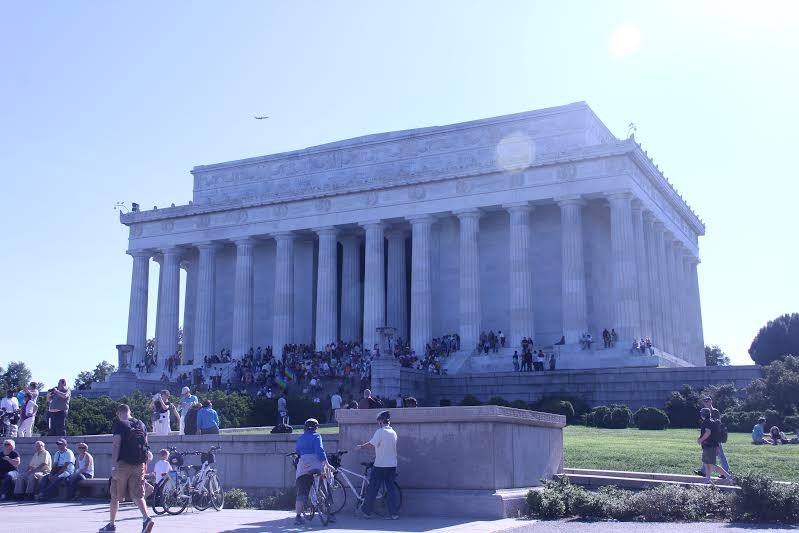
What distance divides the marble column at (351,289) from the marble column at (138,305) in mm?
14915

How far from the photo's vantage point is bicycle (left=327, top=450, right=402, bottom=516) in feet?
58.1

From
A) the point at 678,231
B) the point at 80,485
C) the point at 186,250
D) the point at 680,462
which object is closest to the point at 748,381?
the point at 680,462

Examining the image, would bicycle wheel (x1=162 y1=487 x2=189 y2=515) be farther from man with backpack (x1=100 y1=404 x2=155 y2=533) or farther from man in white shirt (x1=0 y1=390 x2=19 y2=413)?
man in white shirt (x1=0 y1=390 x2=19 y2=413)

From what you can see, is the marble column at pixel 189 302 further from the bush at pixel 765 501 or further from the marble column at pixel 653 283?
the bush at pixel 765 501

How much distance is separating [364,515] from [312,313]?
2010 inches

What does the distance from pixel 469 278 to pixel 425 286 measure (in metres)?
3.02

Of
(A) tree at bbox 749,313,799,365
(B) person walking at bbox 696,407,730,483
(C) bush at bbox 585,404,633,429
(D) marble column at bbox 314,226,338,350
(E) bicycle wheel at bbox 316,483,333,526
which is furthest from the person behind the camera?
(A) tree at bbox 749,313,799,365

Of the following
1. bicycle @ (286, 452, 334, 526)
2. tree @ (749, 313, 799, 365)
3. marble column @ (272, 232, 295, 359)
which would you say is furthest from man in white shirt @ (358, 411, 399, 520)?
tree @ (749, 313, 799, 365)

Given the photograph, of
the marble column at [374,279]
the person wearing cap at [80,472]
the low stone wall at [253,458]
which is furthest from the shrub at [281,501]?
the marble column at [374,279]

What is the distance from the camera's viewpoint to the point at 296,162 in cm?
6875

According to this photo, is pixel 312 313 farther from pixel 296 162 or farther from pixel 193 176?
pixel 193 176

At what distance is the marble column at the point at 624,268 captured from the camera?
175 ft

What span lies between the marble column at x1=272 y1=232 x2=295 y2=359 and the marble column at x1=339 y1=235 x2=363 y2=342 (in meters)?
3.63

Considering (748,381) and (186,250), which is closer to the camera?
(748,381)
